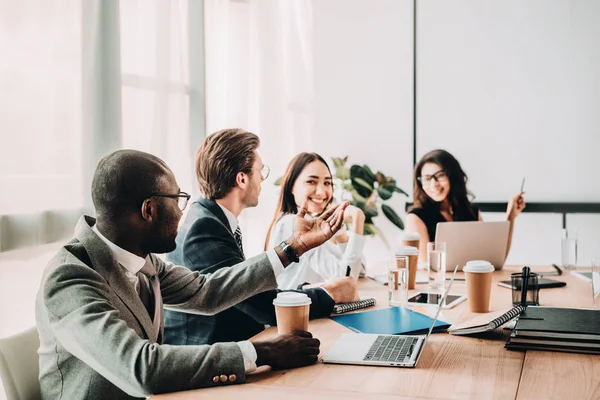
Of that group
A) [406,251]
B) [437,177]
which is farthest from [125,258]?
[437,177]

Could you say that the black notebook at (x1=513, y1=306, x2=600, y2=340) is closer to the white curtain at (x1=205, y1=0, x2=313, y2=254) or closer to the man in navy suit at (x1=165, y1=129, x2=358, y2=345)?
the man in navy suit at (x1=165, y1=129, x2=358, y2=345)

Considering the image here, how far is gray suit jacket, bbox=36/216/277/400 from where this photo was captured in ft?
3.98

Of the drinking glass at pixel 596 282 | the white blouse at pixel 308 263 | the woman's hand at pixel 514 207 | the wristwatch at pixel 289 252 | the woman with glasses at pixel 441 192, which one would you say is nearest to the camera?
the wristwatch at pixel 289 252

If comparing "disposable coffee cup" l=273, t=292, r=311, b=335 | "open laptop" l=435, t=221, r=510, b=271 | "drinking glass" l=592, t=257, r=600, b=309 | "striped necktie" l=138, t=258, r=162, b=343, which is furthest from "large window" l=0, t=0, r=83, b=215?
"drinking glass" l=592, t=257, r=600, b=309

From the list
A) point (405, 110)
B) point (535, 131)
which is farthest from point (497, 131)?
point (405, 110)

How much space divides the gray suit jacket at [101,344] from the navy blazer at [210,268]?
0.50 metres

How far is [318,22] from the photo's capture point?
15.8 ft

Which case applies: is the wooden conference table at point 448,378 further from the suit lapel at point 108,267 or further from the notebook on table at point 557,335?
the suit lapel at point 108,267

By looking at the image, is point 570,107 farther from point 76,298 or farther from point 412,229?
point 76,298

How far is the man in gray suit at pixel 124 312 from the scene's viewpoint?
1220 mm

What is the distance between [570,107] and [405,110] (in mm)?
1131

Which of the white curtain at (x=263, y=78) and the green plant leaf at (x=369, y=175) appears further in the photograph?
the green plant leaf at (x=369, y=175)

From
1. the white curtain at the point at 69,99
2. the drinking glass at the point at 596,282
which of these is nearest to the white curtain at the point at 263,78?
the white curtain at the point at 69,99

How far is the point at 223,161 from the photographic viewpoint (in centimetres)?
223
